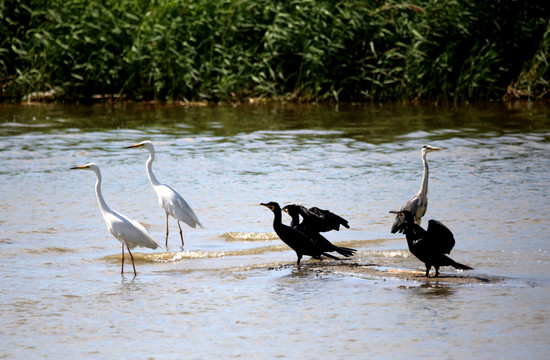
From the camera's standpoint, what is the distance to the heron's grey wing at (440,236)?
723 centimetres

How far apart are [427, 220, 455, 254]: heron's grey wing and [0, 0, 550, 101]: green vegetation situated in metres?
12.2

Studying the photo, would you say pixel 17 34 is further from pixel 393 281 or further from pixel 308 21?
pixel 393 281

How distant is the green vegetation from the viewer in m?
19.4

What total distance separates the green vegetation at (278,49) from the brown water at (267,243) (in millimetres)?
1660

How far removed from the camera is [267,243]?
932 centimetres

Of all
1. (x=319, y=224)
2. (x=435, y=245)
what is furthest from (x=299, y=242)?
(x=435, y=245)

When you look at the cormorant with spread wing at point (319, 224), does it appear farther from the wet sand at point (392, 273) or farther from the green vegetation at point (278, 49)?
the green vegetation at point (278, 49)

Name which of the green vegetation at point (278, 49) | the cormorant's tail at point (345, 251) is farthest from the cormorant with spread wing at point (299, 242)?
the green vegetation at point (278, 49)

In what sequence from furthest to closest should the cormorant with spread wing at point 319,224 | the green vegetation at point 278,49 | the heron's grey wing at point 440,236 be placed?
1. the green vegetation at point 278,49
2. the cormorant with spread wing at point 319,224
3. the heron's grey wing at point 440,236

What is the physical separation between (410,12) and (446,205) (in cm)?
1000

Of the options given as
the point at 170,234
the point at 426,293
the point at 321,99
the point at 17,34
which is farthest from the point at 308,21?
the point at 426,293

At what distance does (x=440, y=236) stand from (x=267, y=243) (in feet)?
8.28

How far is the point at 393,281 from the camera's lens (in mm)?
7469

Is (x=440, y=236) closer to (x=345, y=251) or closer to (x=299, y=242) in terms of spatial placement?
(x=345, y=251)
